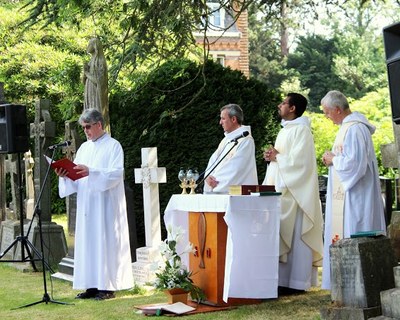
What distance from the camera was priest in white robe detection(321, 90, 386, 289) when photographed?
9.62 metres

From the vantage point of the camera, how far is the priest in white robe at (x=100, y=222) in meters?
11.3

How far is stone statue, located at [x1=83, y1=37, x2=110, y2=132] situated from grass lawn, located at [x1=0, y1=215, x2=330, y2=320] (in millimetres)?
2616

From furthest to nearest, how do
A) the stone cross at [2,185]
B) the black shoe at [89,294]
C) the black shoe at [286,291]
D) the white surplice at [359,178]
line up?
1. the stone cross at [2,185]
2. the black shoe at [89,294]
3. the black shoe at [286,291]
4. the white surplice at [359,178]

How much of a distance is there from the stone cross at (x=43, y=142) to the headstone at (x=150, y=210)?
2.68 m

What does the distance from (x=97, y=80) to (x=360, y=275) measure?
684 cm

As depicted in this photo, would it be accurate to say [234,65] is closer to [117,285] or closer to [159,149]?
[159,149]

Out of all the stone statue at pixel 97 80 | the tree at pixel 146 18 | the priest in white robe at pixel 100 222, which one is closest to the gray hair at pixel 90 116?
the priest in white robe at pixel 100 222

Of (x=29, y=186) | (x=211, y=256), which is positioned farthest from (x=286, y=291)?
(x=29, y=186)

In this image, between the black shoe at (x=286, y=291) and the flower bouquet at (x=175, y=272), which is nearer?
the flower bouquet at (x=175, y=272)

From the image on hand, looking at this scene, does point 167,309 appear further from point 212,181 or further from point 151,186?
point 151,186

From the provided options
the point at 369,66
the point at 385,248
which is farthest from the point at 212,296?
the point at 369,66

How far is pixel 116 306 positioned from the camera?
1058cm

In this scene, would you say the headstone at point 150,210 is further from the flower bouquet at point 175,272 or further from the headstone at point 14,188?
the headstone at point 14,188

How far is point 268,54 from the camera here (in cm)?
6025
